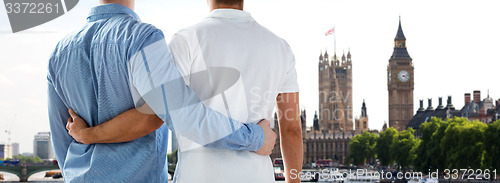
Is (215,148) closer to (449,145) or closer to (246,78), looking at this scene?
(246,78)

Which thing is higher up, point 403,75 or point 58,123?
point 58,123

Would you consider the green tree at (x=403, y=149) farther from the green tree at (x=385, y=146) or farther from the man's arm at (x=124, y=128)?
the man's arm at (x=124, y=128)

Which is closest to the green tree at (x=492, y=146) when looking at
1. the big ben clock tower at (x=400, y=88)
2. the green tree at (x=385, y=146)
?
the green tree at (x=385, y=146)

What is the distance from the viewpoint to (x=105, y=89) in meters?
2.02

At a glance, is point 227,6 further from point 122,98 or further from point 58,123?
point 58,123

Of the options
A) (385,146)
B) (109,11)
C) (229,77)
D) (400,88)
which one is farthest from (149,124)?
(400,88)

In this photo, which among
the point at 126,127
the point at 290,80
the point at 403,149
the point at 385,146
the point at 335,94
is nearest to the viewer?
the point at 126,127

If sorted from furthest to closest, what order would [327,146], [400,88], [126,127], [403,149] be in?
[327,146], [400,88], [403,149], [126,127]

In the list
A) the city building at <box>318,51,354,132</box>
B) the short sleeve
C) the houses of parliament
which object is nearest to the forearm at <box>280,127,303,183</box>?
the short sleeve

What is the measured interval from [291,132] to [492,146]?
31.2 metres

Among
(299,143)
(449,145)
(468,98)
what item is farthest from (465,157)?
(468,98)

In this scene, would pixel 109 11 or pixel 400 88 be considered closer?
pixel 109 11

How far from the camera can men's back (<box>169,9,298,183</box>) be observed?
209cm

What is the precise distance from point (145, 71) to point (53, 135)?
505 mm
